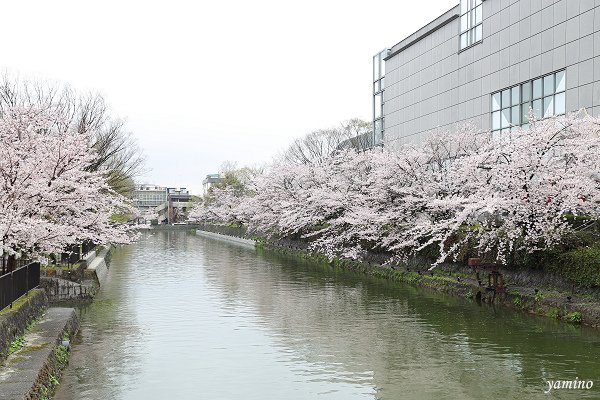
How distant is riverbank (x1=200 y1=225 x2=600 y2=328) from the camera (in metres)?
21.1

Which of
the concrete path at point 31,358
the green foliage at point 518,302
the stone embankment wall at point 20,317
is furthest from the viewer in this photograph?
the green foliage at point 518,302

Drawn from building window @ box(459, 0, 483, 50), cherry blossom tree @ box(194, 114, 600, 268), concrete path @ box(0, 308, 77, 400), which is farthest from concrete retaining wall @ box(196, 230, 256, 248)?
concrete path @ box(0, 308, 77, 400)

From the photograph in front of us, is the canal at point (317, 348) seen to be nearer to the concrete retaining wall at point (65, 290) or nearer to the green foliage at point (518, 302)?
the green foliage at point (518, 302)

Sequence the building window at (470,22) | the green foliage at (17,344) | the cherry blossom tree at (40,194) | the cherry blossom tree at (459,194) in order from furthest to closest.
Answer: the building window at (470,22) < the cherry blossom tree at (459,194) < the cherry blossom tree at (40,194) < the green foliage at (17,344)

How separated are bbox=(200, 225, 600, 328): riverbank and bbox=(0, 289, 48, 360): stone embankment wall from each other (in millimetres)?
16648

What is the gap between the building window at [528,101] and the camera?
38.8 meters

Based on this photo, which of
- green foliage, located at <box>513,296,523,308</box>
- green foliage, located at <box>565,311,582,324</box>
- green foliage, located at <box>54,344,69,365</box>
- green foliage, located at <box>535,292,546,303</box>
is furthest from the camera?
green foliage, located at <box>513,296,523,308</box>

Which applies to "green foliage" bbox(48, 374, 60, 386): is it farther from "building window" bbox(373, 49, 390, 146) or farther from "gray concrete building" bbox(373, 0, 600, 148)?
"building window" bbox(373, 49, 390, 146)

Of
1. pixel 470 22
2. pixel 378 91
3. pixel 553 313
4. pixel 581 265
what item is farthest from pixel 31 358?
pixel 378 91

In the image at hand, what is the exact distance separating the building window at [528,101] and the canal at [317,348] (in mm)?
16942

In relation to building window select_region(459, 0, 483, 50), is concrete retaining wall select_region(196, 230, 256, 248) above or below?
below

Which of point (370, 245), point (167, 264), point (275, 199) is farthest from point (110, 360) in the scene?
point (275, 199)

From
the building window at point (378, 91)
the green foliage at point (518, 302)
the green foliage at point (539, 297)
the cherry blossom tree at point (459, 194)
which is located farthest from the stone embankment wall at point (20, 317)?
the building window at point (378, 91)

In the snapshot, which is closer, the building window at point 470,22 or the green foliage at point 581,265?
the green foliage at point 581,265
